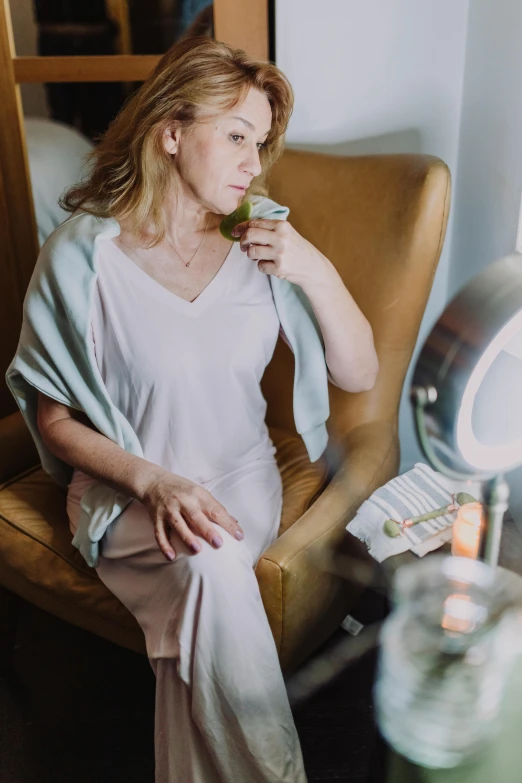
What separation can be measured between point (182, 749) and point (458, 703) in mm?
594

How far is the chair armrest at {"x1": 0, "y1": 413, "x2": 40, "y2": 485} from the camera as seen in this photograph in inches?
59.7

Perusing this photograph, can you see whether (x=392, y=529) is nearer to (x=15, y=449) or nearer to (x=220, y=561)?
(x=220, y=561)

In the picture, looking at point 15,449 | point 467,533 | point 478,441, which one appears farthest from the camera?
point 15,449

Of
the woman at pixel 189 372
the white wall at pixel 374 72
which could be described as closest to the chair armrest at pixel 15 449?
the woman at pixel 189 372

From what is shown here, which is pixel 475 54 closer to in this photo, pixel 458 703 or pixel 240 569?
pixel 240 569

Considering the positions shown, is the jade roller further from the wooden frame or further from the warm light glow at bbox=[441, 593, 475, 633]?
the wooden frame

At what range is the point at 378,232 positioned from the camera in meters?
1.43

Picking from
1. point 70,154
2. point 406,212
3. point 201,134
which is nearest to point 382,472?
point 406,212

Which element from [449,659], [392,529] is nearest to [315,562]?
[392,529]

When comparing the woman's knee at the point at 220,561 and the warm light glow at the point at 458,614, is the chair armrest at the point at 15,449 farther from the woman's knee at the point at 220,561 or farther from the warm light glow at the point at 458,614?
the warm light glow at the point at 458,614

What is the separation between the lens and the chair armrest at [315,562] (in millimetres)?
1140

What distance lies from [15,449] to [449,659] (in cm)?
109

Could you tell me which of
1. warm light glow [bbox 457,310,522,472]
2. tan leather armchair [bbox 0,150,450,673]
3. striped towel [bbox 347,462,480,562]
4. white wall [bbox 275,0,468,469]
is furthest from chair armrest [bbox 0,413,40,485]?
warm light glow [bbox 457,310,522,472]

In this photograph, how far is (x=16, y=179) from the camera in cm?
190
